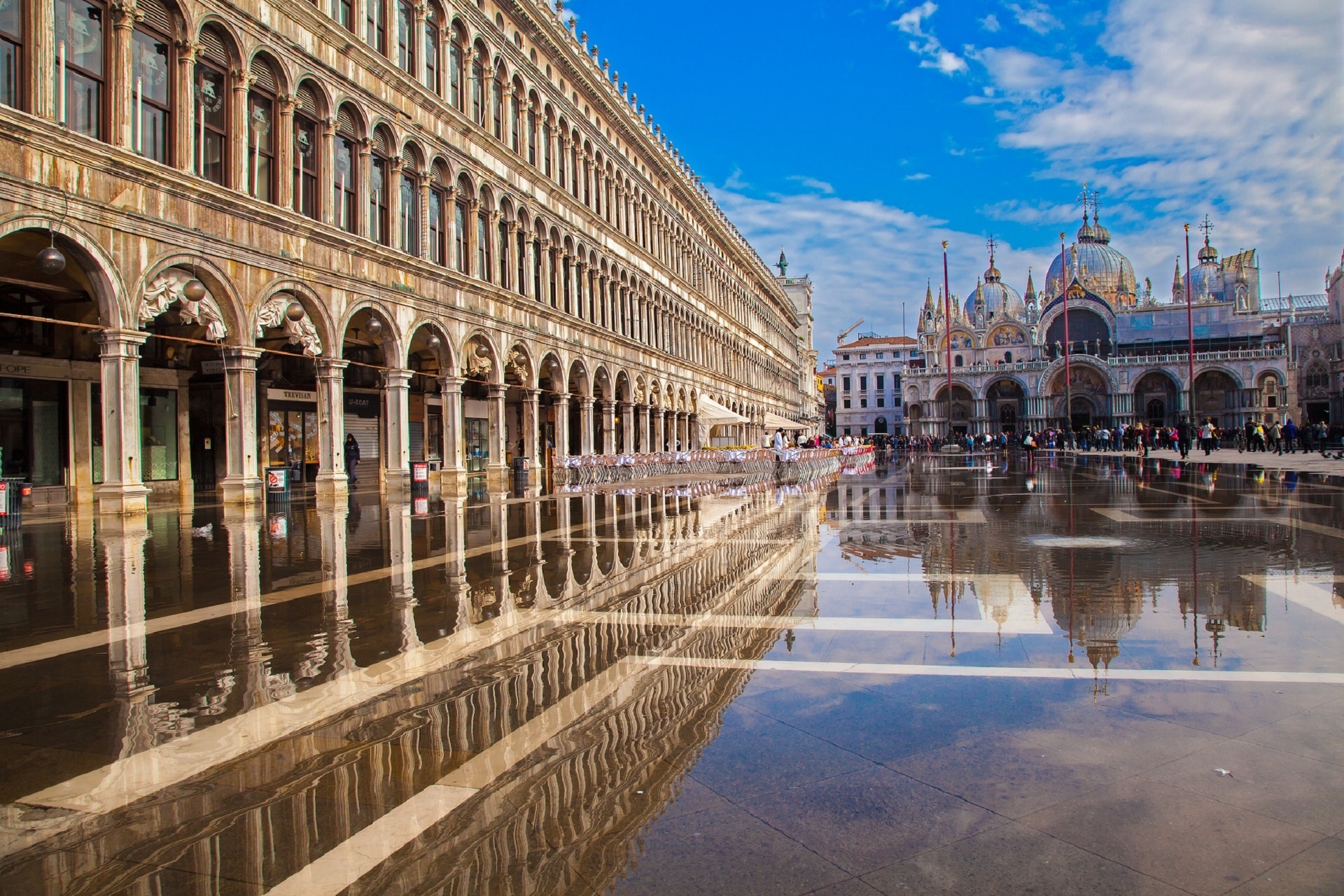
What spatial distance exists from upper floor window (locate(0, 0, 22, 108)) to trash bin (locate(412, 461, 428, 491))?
33.7ft

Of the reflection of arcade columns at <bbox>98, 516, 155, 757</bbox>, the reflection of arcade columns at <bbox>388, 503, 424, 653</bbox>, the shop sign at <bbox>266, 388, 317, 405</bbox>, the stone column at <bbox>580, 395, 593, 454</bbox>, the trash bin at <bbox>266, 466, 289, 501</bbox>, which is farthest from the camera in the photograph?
the stone column at <bbox>580, 395, 593, 454</bbox>

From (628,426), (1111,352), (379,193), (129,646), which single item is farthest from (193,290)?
(1111,352)

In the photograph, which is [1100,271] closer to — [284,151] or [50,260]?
[284,151]

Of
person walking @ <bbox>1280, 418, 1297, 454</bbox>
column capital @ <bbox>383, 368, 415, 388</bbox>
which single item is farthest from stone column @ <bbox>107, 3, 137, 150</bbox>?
person walking @ <bbox>1280, 418, 1297, 454</bbox>

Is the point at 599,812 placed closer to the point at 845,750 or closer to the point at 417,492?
the point at 845,750

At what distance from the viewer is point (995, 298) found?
435ft

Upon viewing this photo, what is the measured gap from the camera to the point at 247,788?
148 inches

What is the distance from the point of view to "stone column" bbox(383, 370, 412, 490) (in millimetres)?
22594

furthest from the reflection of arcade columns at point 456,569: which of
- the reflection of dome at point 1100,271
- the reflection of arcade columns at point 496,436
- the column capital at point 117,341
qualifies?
the reflection of dome at point 1100,271

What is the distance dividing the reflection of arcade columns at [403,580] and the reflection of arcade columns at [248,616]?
0.98 metres

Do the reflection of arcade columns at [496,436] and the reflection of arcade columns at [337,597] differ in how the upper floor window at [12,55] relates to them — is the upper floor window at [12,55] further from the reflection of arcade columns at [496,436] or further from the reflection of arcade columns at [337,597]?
the reflection of arcade columns at [496,436]

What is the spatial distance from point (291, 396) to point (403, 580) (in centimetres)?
1866

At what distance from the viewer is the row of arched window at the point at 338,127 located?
15.0 meters

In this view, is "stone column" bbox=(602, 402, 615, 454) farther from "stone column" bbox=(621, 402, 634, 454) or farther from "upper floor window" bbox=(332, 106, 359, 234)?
"upper floor window" bbox=(332, 106, 359, 234)
